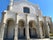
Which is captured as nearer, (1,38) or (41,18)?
(1,38)

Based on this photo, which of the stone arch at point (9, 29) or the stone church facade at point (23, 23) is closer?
the stone church facade at point (23, 23)

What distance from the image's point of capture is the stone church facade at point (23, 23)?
23678mm

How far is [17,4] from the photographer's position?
99.7 ft

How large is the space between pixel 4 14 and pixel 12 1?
9.45 meters

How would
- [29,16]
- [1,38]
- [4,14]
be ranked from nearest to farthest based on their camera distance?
[1,38] < [4,14] < [29,16]

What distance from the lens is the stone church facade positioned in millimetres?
23678

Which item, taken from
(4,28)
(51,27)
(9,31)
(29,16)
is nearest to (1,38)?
(4,28)

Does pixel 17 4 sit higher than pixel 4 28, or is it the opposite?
pixel 17 4

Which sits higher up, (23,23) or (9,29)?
(23,23)

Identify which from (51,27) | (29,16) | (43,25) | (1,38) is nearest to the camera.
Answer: (1,38)

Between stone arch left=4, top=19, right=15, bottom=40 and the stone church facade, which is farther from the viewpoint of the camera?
stone arch left=4, top=19, right=15, bottom=40

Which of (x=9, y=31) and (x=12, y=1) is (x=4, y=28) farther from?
(x=12, y=1)

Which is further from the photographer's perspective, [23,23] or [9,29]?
[23,23]

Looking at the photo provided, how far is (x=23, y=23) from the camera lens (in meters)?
27.1
